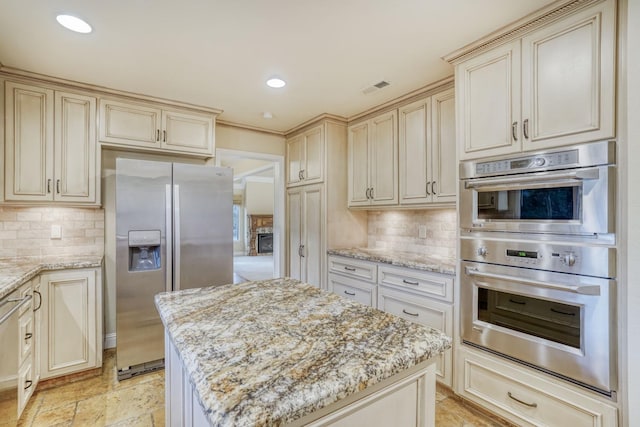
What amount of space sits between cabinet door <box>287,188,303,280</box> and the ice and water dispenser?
5.45ft

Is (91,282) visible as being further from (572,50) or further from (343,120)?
(572,50)

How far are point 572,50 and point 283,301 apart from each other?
1.93 m

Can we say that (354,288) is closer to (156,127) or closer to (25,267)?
(156,127)

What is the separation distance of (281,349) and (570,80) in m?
1.92

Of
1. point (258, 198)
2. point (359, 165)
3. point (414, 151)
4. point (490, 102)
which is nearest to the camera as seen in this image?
point (490, 102)

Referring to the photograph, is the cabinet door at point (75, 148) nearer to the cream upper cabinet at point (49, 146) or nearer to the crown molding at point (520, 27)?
the cream upper cabinet at point (49, 146)

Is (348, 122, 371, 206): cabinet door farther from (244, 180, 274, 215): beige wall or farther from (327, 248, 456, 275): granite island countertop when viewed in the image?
(244, 180, 274, 215): beige wall

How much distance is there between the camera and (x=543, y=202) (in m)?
1.74

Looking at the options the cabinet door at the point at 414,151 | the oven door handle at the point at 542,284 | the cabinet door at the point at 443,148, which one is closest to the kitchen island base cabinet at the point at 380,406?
the oven door handle at the point at 542,284

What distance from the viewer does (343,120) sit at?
11.6ft

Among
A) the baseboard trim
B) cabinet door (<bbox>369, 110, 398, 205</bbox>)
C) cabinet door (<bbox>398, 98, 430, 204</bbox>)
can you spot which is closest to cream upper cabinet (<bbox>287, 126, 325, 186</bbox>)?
cabinet door (<bbox>369, 110, 398, 205</bbox>)

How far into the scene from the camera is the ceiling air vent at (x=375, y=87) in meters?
2.63

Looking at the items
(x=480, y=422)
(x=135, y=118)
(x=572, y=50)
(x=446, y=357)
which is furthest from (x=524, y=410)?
Result: (x=135, y=118)
